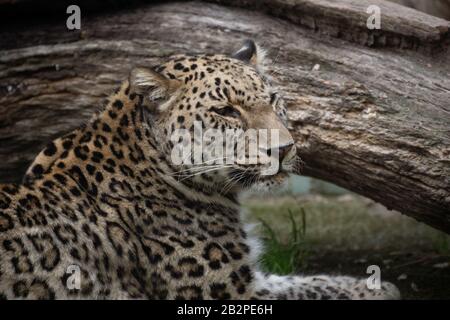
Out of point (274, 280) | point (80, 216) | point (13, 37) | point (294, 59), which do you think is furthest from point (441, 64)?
point (13, 37)

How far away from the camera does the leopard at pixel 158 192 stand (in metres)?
6.30

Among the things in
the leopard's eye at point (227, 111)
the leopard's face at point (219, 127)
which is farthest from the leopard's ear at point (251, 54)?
the leopard's eye at point (227, 111)

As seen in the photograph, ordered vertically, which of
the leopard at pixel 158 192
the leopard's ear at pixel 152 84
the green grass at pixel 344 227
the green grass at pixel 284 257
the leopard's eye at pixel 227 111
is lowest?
the green grass at pixel 344 227

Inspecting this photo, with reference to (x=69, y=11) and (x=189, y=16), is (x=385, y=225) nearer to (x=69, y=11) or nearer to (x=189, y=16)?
(x=189, y=16)

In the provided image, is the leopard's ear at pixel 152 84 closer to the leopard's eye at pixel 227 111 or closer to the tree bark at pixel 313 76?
the leopard's eye at pixel 227 111

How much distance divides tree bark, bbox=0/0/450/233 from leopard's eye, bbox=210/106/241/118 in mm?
1248

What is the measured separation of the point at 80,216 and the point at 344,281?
Answer: 268 centimetres

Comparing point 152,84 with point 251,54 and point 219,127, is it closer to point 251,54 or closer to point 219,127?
point 219,127

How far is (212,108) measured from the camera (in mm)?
6754

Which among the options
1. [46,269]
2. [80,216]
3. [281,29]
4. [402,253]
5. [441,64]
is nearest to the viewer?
[46,269]

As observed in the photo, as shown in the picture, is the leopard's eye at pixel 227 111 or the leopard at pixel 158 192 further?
the leopard's eye at pixel 227 111

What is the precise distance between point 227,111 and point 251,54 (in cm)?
102

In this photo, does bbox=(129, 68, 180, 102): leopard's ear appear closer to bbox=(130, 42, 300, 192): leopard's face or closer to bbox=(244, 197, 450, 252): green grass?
bbox=(130, 42, 300, 192): leopard's face

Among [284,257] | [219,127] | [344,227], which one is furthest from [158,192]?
[344,227]
